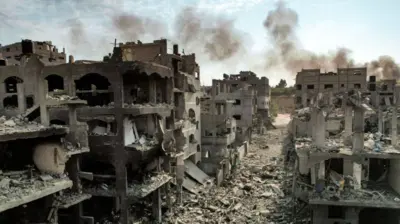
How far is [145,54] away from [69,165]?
13.9m

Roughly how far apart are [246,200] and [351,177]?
873 cm

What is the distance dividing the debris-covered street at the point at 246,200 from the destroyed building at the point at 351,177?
3670 millimetres

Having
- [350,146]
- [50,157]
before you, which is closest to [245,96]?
[350,146]

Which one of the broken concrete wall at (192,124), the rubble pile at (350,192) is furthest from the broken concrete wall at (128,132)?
the rubble pile at (350,192)

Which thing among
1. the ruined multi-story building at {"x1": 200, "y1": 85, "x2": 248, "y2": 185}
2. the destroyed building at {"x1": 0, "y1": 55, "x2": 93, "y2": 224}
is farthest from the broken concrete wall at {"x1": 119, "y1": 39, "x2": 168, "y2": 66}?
the destroyed building at {"x1": 0, "y1": 55, "x2": 93, "y2": 224}

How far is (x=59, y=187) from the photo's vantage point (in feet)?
37.0

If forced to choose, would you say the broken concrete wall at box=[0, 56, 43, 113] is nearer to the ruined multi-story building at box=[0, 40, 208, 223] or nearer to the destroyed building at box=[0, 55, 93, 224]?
the ruined multi-story building at box=[0, 40, 208, 223]

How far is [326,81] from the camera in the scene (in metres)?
44.6

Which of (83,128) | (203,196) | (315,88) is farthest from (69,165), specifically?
(315,88)

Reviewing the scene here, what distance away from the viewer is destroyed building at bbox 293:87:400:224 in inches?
587

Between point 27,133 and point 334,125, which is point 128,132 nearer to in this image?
point 27,133

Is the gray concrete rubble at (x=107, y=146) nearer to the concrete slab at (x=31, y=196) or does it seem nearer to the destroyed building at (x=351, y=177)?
the concrete slab at (x=31, y=196)

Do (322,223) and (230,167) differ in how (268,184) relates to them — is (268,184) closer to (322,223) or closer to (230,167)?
(230,167)

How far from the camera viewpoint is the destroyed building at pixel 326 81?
4347cm
